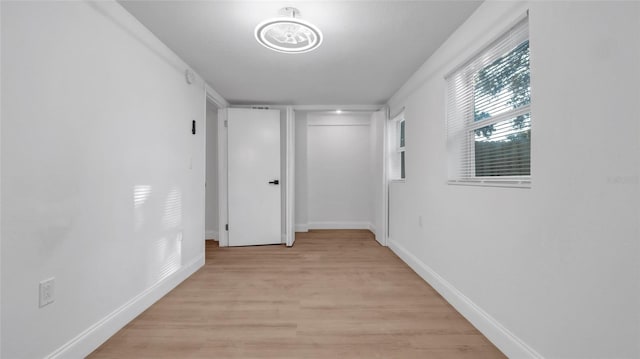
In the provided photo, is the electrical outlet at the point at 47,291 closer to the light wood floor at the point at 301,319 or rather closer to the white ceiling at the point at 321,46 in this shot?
the light wood floor at the point at 301,319

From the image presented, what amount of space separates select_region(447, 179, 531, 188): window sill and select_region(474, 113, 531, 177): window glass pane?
0.07 m

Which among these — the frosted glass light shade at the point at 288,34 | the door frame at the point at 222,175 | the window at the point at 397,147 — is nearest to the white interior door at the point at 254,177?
the door frame at the point at 222,175

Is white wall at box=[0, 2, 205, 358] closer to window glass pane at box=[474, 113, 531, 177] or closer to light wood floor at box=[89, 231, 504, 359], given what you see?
light wood floor at box=[89, 231, 504, 359]

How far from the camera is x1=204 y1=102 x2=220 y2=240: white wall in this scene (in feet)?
15.2

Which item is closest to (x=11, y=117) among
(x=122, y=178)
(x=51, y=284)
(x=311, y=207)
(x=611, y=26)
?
(x=122, y=178)

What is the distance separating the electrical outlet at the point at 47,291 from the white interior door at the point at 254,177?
274 cm

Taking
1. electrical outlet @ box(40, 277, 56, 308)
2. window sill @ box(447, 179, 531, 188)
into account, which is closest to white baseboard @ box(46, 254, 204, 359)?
electrical outlet @ box(40, 277, 56, 308)

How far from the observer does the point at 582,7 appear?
3.70 feet

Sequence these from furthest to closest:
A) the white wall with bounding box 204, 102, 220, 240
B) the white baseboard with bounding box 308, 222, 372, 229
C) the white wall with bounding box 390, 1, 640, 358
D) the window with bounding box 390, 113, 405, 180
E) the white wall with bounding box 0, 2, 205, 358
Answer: the white baseboard with bounding box 308, 222, 372, 229 < the white wall with bounding box 204, 102, 220, 240 < the window with bounding box 390, 113, 405, 180 < the white wall with bounding box 0, 2, 205, 358 < the white wall with bounding box 390, 1, 640, 358

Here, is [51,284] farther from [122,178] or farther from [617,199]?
[617,199]

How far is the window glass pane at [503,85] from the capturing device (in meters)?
1.54

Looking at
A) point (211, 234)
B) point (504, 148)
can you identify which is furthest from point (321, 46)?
point (211, 234)

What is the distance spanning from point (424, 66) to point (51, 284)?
3.37 meters

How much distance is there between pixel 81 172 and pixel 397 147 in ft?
11.9
